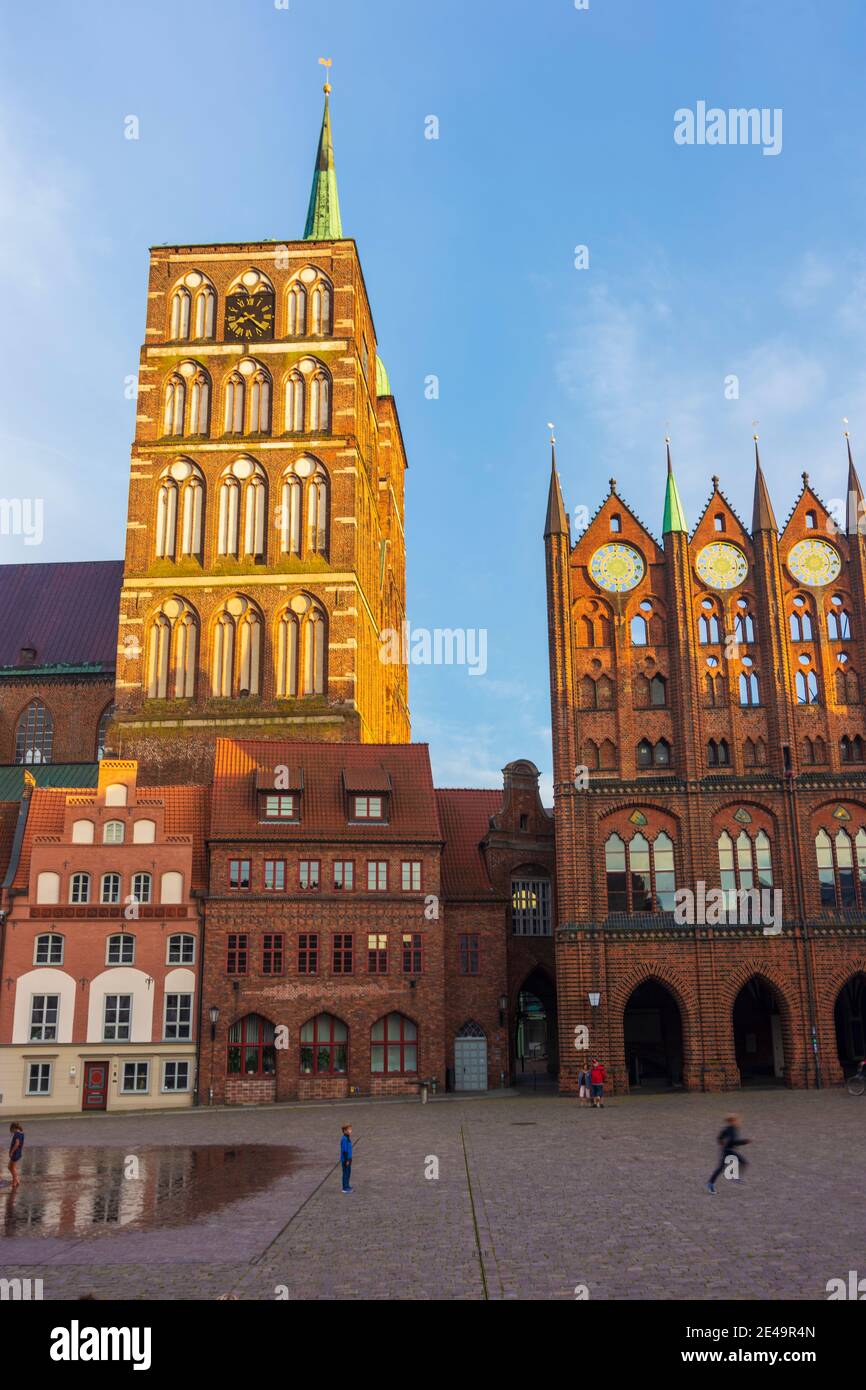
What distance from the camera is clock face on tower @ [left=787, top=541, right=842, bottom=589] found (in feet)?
153

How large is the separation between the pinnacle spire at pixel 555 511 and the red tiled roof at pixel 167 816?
17.7 metres

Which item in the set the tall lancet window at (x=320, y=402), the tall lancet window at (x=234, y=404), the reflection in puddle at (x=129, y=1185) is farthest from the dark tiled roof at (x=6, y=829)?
the tall lancet window at (x=320, y=402)

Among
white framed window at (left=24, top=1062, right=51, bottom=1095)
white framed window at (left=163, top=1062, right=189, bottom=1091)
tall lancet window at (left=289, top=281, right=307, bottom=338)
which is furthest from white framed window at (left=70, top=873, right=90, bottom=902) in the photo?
tall lancet window at (left=289, top=281, right=307, bottom=338)

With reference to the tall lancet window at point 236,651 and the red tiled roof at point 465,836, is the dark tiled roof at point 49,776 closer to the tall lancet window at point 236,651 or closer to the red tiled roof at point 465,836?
the tall lancet window at point 236,651

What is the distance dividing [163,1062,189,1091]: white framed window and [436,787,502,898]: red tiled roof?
40.0ft

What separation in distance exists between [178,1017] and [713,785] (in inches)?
858

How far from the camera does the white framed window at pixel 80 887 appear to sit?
42.4 m

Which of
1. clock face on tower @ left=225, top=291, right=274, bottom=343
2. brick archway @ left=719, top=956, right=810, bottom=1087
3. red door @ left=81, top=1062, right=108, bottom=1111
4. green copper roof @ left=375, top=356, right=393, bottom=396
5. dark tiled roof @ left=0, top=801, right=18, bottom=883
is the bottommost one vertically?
red door @ left=81, top=1062, right=108, bottom=1111

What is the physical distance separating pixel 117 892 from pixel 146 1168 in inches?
719

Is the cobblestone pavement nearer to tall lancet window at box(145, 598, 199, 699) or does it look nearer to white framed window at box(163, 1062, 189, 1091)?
white framed window at box(163, 1062, 189, 1091)

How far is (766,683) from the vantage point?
45688mm

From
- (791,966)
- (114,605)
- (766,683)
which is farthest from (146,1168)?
(114,605)

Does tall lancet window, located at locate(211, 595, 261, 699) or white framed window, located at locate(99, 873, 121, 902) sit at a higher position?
tall lancet window, located at locate(211, 595, 261, 699)
